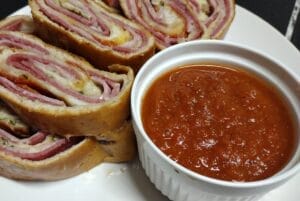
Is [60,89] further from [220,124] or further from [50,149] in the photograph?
[220,124]

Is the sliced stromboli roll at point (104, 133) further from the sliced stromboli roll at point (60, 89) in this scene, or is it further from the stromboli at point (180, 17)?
the stromboli at point (180, 17)

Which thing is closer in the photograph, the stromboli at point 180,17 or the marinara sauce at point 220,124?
the marinara sauce at point 220,124

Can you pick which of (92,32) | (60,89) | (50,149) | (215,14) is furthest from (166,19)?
(50,149)

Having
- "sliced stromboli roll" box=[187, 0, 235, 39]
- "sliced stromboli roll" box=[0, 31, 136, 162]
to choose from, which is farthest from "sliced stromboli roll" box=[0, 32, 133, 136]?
"sliced stromboli roll" box=[187, 0, 235, 39]

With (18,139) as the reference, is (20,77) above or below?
above

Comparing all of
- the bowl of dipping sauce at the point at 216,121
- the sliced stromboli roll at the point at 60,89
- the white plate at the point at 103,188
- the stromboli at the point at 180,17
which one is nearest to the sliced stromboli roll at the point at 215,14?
the stromboli at the point at 180,17

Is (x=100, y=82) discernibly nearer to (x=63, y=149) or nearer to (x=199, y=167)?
(x=63, y=149)

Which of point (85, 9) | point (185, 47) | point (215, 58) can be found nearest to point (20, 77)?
point (85, 9)
